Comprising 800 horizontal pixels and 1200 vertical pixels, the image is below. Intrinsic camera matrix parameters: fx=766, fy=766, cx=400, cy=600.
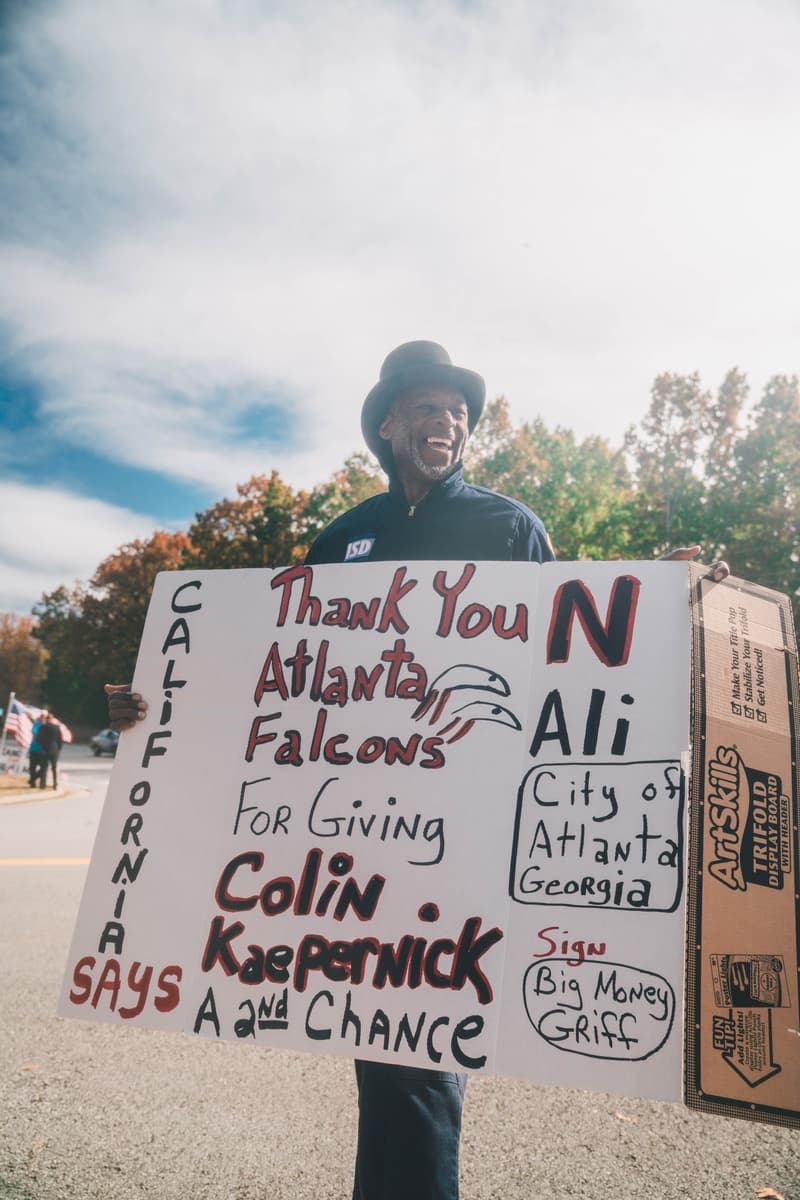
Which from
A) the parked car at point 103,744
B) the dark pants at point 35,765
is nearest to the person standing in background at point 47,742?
the dark pants at point 35,765

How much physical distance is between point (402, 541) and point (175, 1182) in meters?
2.21

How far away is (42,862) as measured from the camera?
8148mm

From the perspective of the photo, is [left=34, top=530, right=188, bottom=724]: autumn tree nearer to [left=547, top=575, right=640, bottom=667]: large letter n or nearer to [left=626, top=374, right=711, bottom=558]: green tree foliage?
[left=626, top=374, right=711, bottom=558]: green tree foliage

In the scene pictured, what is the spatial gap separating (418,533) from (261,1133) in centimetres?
230

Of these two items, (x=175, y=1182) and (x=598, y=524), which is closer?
(x=175, y=1182)

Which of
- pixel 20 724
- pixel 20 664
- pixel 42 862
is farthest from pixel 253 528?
pixel 20 664

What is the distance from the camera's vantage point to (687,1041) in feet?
5.17

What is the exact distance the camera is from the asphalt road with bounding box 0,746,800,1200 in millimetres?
2514

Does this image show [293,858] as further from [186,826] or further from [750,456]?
[750,456]

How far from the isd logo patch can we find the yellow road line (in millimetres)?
7134

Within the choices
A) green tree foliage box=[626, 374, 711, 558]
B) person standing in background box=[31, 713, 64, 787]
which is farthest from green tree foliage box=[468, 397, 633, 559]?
person standing in background box=[31, 713, 64, 787]

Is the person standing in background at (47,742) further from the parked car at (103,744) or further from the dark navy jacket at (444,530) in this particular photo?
the parked car at (103,744)

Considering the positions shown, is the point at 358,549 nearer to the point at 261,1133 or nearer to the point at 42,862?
the point at 261,1133

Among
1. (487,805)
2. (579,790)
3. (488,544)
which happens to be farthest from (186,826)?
(488,544)
